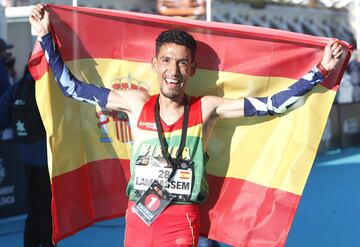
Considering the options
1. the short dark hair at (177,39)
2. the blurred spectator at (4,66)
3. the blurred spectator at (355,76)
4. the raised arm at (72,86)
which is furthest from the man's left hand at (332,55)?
the blurred spectator at (355,76)

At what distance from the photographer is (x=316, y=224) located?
307 inches

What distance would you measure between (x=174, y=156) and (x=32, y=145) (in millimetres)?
2432

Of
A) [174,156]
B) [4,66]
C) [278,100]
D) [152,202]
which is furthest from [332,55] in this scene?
[4,66]

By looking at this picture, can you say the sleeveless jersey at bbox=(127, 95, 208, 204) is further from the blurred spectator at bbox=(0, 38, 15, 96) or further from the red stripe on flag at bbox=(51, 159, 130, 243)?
the blurred spectator at bbox=(0, 38, 15, 96)

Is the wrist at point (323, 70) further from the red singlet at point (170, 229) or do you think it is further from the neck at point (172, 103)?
the red singlet at point (170, 229)

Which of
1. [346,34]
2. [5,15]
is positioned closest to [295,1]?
[346,34]

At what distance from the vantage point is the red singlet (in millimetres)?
3646

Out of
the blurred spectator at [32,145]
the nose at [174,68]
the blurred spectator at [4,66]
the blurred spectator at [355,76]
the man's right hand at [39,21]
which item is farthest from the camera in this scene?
the blurred spectator at [355,76]

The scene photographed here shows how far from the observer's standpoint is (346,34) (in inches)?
974

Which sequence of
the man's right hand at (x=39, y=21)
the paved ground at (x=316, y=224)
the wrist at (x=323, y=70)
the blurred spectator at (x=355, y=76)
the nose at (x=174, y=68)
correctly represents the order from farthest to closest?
the blurred spectator at (x=355, y=76), the paved ground at (x=316, y=224), the man's right hand at (x=39, y=21), the wrist at (x=323, y=70), the nose at (x=174, y=68)

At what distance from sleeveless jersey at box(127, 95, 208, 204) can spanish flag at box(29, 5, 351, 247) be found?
513 mm

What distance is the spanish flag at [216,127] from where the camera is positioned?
4.10 meters

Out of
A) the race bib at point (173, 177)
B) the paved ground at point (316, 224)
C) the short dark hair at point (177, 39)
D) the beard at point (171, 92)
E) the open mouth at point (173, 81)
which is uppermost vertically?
the short dark hair at point (177, 39)

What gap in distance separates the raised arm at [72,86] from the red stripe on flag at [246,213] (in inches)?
29.3
